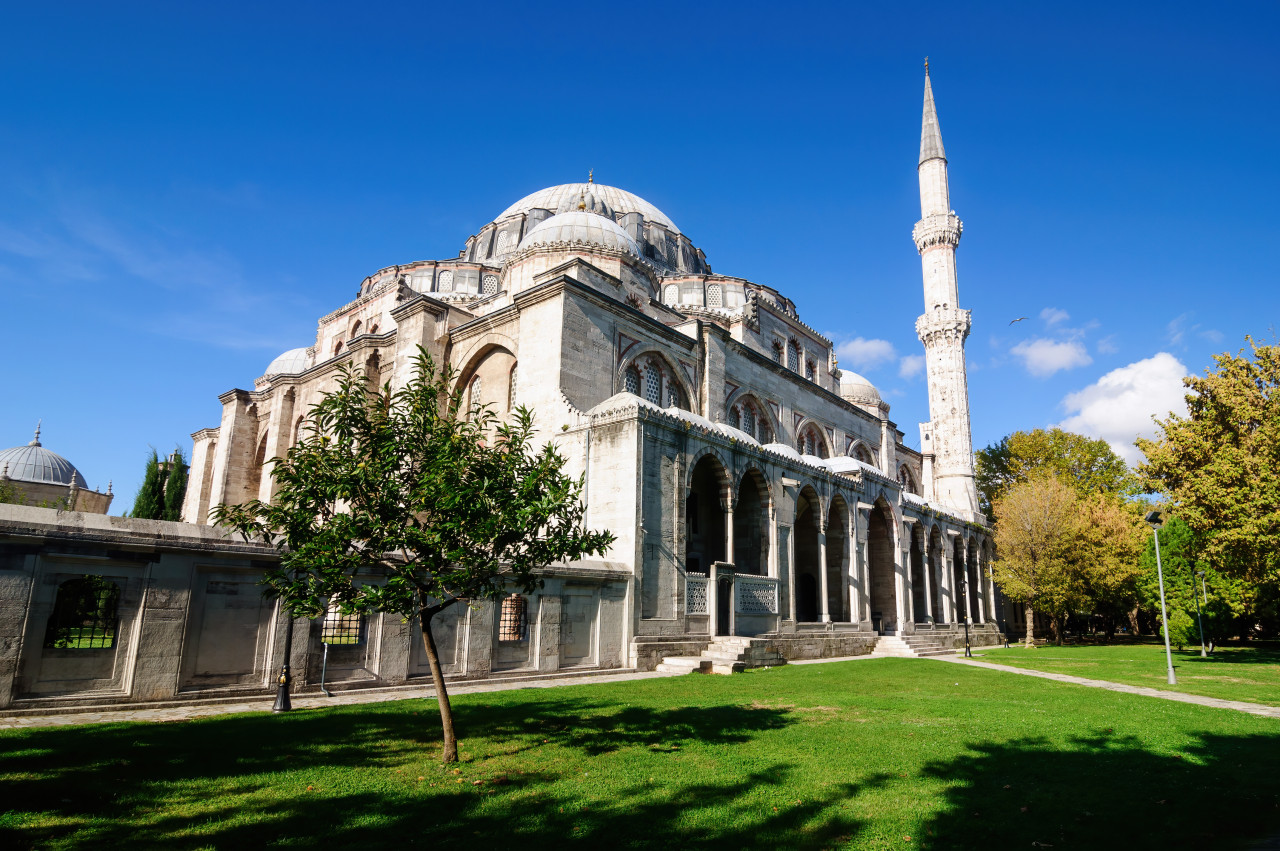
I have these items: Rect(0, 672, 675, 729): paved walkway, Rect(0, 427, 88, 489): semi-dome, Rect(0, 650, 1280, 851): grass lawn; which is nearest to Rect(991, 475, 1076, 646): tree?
Rect(0, 650, 1280, 851): grass lawn

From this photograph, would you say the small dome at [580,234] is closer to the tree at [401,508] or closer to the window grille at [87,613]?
the window grille at [87,613]

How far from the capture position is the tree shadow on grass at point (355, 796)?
4836 mm

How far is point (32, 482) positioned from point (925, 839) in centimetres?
5649

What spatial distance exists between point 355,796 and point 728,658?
1252 centimetres

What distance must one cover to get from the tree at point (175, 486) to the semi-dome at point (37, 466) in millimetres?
10467

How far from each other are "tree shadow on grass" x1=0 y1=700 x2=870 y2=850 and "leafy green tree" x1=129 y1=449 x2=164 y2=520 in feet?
127

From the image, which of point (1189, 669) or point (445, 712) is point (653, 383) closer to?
point (1189, 669)

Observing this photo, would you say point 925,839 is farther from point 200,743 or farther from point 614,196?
point 614,196

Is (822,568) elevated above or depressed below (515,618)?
above

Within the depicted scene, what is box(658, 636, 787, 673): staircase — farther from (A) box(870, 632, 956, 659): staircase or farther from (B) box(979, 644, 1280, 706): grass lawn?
(A) box(870, 632, 956, 659): staircase

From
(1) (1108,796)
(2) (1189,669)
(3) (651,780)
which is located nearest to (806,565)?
(2) (1189,669)

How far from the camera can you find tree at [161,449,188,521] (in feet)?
135

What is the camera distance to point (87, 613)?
10.0 meters

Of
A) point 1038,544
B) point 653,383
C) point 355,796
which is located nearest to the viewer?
point 355,796
